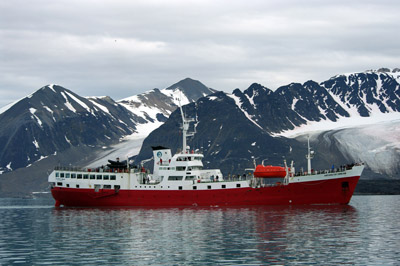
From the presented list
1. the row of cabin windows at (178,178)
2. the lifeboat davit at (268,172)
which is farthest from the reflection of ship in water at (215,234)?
the row of cabin windows at (178,178)

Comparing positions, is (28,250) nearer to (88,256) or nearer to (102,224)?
(88,256)

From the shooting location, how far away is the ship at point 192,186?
8931 centimetres

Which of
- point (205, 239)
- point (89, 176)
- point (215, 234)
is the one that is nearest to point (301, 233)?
point (215, 234)

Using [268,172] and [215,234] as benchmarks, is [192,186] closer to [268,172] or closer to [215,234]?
[268,172]

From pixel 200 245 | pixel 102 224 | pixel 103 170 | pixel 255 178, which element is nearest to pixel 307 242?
pixel 200 245

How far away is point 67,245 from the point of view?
49625 mm

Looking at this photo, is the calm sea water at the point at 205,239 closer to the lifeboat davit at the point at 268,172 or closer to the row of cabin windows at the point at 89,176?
the lifeboat davit at the point at 268,172

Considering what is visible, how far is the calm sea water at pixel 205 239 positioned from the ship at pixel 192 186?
12823mm

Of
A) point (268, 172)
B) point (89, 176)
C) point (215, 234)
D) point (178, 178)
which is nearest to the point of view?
point (215, 234)

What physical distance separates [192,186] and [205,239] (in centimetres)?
4036

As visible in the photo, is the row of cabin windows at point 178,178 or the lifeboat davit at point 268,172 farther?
the row of cabin windows at point 178,178

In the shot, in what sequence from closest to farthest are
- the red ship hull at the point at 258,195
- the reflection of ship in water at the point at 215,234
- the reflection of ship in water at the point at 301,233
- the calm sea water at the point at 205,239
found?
the calm sea water at the point at 205,239 → the reflection of ship in water at the point at 301,233 → the reflection of ship in water at the point at 215,234 → the red ship hull at the point at 258,195

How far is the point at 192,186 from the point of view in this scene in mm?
92000

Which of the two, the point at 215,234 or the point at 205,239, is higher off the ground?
the point at 215,234
